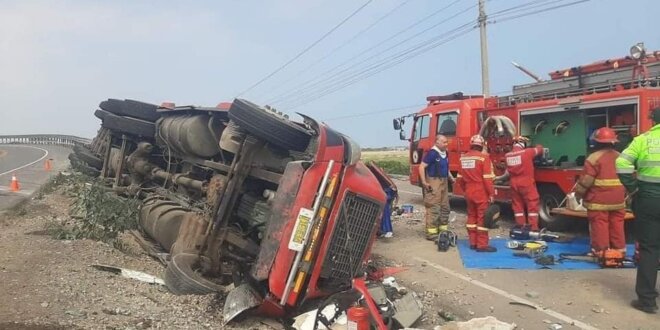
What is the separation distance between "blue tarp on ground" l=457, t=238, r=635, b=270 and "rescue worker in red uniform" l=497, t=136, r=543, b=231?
699 mm

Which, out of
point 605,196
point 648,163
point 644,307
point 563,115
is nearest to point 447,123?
point 563,115

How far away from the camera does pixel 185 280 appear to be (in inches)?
208

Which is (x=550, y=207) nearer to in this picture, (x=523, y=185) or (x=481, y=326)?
(x=523, y=185)

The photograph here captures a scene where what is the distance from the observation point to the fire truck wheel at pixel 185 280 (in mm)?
5273

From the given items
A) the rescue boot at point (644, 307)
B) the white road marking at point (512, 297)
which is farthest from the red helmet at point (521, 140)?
the rescue boot at point (644, 307)

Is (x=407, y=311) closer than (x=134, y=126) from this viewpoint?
Yes

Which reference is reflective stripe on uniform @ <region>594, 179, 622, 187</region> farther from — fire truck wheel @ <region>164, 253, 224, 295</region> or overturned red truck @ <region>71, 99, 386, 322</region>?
fire truck wheel @ <region>164, 253, 224, 295</region>

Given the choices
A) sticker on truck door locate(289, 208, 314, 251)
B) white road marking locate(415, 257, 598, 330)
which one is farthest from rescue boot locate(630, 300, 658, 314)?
sticker on truck door locate(289, 208, 314, 251)

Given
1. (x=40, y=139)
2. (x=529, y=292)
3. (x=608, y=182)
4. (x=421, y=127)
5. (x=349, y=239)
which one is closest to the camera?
(x=349, y=239)

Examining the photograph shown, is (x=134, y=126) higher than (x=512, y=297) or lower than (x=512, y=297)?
higher

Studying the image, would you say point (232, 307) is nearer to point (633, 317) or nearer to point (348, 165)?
point (348, 165)

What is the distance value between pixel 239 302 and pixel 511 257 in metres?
4.21

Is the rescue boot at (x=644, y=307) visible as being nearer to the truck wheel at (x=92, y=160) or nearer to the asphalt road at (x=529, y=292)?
the asphalt road at (x=529, y=292)

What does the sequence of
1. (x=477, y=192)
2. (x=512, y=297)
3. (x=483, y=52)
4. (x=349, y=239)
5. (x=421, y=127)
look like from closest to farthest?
(x=349, y=239), (x=512, y=297), (x=477, y=192), (x=421, y=127), (x=483, y=52)
